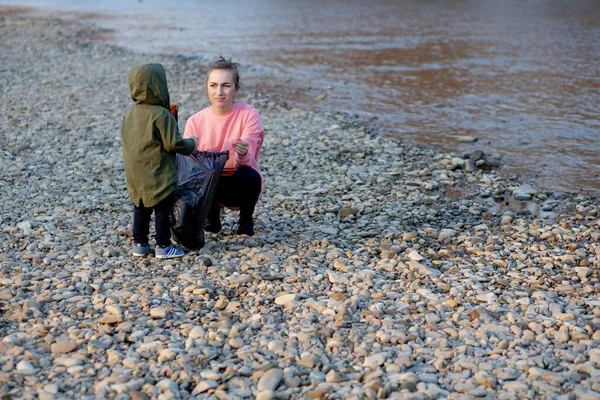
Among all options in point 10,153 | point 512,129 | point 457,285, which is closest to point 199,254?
point 457,285

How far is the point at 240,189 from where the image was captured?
6.23m

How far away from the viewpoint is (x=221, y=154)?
5.94 m

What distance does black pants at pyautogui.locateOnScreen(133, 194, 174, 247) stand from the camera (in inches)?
229

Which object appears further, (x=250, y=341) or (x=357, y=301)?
(x=357, y=301)

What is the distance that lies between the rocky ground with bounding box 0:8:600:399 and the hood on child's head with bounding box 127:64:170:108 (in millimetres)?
1468

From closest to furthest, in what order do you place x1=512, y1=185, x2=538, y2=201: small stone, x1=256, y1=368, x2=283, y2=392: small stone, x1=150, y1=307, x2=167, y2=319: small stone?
x1=256, y1=368, x2=283, y2=392: small stone → x1=150, y1=307, x2=167, y2=319: small stone → x1=512, y1=185, x2=538, y2=201: small stone

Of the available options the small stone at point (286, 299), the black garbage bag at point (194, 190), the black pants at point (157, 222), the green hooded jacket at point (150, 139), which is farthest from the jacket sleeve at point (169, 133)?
the small stone at point (286, 299)

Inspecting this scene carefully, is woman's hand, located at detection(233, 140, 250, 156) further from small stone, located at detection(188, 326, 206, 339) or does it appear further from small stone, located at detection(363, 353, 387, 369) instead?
small stone, located at detection(363, 353, 387, 369)

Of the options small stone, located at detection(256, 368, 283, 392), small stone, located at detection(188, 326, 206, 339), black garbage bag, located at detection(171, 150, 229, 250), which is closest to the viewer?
small stone, located at detection(256, 368, 283, 392)

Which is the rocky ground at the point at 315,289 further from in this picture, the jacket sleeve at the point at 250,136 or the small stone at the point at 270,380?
the jacket sleeve at the point at 250,136

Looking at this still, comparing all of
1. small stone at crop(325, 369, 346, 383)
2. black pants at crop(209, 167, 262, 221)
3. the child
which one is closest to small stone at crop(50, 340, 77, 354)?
the child

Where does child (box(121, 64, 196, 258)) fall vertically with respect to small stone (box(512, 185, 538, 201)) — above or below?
above

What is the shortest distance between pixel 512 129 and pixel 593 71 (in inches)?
238

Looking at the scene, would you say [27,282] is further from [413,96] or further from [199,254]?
[413,96]
